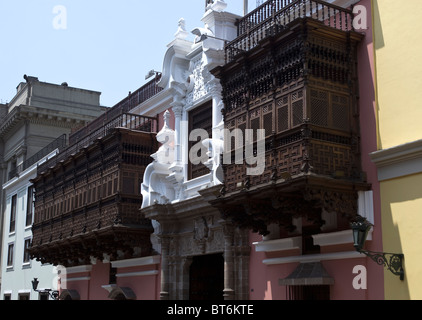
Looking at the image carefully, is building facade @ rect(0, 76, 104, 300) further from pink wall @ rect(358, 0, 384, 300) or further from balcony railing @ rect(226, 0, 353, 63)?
pink wall @ rect(358, 0, 384, 300)

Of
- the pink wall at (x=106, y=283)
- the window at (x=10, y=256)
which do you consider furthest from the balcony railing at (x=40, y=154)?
the pink wall at (x=106, y=283)

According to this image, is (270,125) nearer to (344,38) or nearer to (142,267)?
(344,38)

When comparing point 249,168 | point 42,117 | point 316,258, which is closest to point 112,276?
point 249,168

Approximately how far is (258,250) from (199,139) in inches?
147

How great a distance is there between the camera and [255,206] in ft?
40.6

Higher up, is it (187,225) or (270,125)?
(270,125)

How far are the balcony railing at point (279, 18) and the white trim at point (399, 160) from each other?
2.65 m

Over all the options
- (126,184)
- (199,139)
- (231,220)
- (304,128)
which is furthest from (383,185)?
→ (126,184)

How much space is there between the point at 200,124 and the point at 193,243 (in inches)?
118

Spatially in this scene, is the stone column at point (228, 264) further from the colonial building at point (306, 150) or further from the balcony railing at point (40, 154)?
the balcony railing at point (40, 154)

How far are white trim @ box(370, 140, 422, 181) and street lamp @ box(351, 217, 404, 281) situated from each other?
0.98 m

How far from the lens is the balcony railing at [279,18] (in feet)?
41.0

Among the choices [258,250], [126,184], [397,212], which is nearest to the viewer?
[397,212]

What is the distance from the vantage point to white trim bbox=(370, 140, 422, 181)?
10695 mm
